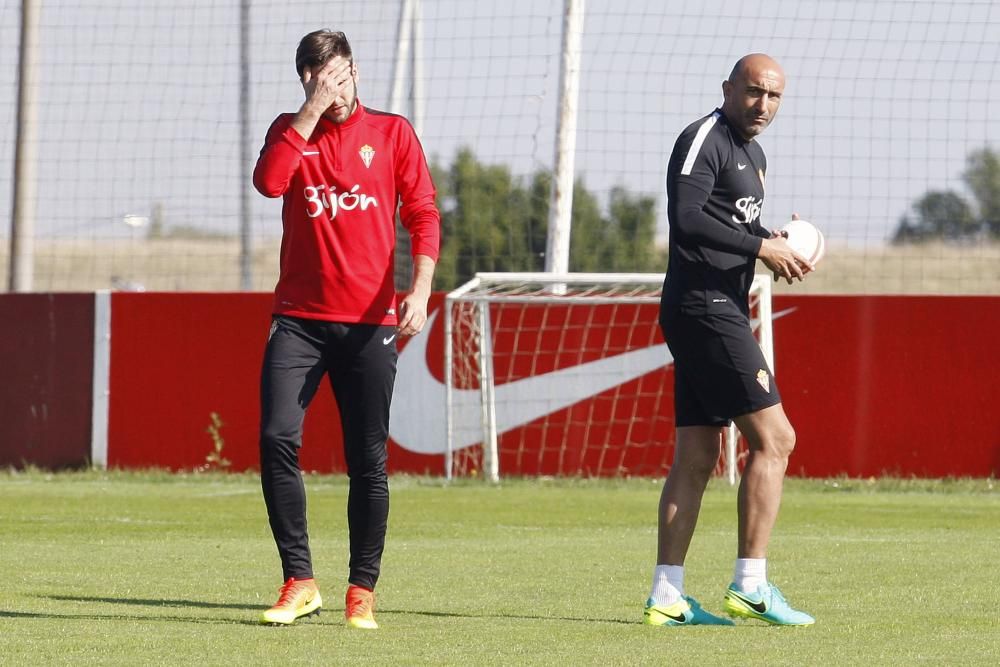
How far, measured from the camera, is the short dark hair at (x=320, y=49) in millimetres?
5902

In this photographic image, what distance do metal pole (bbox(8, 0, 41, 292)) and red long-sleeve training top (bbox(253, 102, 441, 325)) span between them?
33.9 feet

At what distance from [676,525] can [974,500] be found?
6.19 m

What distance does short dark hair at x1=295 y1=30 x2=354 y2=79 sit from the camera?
5902mm

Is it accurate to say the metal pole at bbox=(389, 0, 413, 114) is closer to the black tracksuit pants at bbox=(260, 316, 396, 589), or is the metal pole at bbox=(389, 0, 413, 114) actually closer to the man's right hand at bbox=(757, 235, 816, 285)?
the black tracksuit pants at bbox=(260, 316, 396, 589)

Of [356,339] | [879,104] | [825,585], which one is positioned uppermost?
[879,104]

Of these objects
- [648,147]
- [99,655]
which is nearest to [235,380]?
[648,147]

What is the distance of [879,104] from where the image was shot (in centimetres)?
1401

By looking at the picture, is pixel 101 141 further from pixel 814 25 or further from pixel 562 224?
pixel 814 25

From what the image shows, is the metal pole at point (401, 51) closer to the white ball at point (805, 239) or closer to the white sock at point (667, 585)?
the white ball at point (805, 239)

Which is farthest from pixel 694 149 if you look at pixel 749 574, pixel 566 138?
pixel 566 138

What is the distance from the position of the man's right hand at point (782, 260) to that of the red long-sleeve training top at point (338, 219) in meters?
1.19

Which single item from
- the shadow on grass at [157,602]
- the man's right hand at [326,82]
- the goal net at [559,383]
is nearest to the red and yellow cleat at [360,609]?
the shadow on grass at [157,602]

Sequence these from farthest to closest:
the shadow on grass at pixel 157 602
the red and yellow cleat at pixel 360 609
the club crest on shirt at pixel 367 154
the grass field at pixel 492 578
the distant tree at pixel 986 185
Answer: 1. the distant tree at pixel 986 185
2. the shadow on grass at pixel 157 602
3. the club crest on shirt at pixel 367 154
4. the red and yellow cleat at pixel 360 609
5. the grass field at pixel 492 578

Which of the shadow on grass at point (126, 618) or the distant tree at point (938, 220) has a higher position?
the distant tree at point (938, 220)
